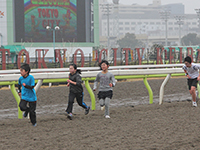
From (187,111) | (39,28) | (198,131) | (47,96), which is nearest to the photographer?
(198,131)

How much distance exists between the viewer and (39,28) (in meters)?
67.0

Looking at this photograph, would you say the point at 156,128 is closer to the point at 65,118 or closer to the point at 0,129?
the point at 65,118

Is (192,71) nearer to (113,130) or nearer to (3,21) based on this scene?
(113,130)

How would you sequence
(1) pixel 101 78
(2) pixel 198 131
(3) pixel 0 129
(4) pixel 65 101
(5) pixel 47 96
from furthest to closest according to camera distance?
(5) pixel 47 96
(4) pixel 65 101
(1) pixel 101 78
(3) pixel 0 129
(2) pixel 198 131

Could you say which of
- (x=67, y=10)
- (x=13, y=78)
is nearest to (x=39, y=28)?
(x=67, y=10)

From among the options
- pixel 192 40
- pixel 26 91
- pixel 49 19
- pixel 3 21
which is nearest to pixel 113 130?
pixel 26 91

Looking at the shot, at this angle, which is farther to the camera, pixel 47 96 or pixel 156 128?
pixel 47 96

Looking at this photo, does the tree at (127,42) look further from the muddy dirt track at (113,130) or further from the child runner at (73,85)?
the child runner at (73,85)

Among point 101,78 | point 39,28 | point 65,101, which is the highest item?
point 39,28

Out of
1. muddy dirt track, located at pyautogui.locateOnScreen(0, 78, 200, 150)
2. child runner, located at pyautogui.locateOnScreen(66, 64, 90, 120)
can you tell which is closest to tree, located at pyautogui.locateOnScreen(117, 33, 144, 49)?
muddy dirt track, located at pyautogui.locateOnScreen(0, 78, 200, 150)

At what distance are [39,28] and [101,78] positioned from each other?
200 ft

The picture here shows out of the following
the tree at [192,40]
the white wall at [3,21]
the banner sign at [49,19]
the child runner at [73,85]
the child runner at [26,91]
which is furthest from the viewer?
the tree at [192,40]

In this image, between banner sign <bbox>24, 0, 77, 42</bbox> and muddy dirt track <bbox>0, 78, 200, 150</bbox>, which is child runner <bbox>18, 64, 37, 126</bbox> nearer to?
muddy dirt track <bbox>0, 78, 200, 150</bbox>

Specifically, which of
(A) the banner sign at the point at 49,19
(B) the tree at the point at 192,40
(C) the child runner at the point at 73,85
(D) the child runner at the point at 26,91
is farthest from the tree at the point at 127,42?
(D) the child runner at the point at 26,91
